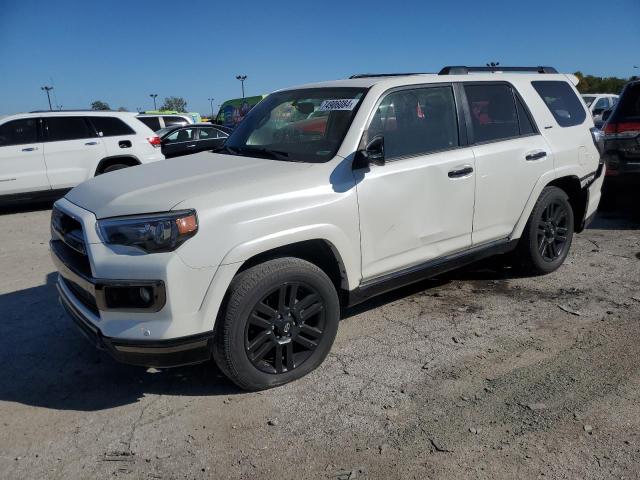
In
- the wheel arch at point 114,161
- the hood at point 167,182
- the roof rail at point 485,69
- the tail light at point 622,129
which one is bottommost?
the wheel arch at point 114,161

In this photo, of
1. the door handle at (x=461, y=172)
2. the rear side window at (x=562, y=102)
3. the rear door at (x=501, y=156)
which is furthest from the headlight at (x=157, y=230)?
the rear side window at (x=562, y=102)

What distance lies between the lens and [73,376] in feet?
11.2

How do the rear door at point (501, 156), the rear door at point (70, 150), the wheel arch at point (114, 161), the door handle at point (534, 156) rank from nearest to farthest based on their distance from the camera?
1. the rear door at point (501, 156)
2. the door handle at point (534, 156)
3. the rear door at point (70, 150)
4. the wheel arch at point (114, 161)

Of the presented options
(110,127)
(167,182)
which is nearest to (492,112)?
(167,182)

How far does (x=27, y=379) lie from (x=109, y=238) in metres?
1.35

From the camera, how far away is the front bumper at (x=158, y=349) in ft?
8.94

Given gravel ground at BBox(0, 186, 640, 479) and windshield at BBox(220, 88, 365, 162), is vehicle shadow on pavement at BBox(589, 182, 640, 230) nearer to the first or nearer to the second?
gravel ground at BBox(0, 186, 640, 479)

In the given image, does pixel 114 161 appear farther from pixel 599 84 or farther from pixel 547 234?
pixel 599 84

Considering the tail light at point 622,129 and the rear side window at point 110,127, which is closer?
the tail light at point 622,129

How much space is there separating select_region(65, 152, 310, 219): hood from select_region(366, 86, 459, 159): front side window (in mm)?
660

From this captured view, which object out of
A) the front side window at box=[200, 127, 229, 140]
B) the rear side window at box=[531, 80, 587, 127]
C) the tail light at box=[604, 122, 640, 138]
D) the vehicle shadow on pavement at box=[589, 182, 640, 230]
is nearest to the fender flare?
the rear side window at box=[531, 80, 587, 127]

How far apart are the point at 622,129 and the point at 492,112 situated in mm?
3427

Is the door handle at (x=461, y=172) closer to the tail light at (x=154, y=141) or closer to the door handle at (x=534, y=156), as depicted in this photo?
the door handle at (x=534, y=156)

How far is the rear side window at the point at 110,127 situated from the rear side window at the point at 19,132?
3.15ft
